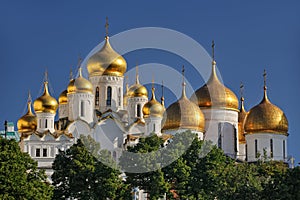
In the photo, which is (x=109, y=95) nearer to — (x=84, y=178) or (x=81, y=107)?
(x=81, y=107)

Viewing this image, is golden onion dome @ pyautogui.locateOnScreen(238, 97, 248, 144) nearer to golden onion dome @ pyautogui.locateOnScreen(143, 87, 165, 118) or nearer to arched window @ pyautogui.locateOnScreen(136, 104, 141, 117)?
golden onion dome @ pyautogui.locateOnScreen(143, 87, 165, 118)

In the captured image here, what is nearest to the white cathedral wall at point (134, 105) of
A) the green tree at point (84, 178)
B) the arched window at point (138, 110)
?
the arched window at point (138, 110)

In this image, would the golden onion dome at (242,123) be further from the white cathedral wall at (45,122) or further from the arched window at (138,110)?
the white cathedral wall at (45,122)

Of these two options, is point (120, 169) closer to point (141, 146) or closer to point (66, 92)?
point (141, 146)

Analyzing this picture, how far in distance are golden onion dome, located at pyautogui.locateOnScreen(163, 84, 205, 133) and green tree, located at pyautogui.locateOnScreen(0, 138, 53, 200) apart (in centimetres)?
2057

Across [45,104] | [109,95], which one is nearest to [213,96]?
[109,95]

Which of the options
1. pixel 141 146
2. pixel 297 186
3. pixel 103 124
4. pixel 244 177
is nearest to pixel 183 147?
pixel 141 146

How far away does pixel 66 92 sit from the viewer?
251ft

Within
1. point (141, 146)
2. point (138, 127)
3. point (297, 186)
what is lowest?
point (297, 186)

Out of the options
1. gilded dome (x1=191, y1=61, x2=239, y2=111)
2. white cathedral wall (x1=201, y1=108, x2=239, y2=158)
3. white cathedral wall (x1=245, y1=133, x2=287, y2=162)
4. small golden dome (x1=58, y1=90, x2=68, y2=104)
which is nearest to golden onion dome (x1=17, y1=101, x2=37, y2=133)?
small golden dome (x1=58, y1=90, x2=68, y2=104)

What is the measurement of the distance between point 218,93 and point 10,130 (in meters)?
36.2

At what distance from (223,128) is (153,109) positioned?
590 cm

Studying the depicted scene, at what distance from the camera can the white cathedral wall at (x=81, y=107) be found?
2859 inches

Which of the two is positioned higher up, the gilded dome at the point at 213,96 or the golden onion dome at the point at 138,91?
the golden onion dome at the point at 138,91
